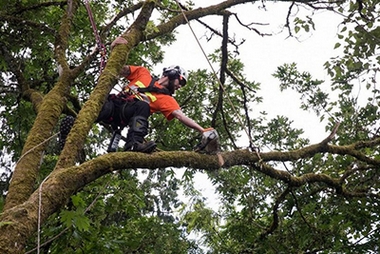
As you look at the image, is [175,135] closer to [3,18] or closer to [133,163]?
[3,18]

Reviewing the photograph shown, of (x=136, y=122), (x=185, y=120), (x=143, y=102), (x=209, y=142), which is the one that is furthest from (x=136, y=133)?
(x=209, y=142)

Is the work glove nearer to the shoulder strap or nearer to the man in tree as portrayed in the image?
the man in tree

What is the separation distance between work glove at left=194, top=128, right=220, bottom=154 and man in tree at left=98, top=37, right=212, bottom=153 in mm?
102

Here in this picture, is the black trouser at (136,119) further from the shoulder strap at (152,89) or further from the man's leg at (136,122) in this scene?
the shoulder strap at (152,89)

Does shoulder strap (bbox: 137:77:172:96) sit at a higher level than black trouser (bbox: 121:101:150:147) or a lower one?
higher

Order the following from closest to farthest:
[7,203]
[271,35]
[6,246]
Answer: [6,246]
[7,203]
[271,35]

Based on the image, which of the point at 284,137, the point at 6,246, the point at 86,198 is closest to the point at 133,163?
the point at 6,246

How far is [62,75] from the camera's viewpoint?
366cm

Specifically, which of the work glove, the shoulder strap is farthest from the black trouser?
the work glove

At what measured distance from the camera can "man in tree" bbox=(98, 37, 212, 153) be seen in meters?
3.48

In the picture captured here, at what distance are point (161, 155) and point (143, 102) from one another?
66 centimetres

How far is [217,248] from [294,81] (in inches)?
136

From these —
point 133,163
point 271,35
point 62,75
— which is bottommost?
point 133,163

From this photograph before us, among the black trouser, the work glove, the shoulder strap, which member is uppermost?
the shoulder strap
